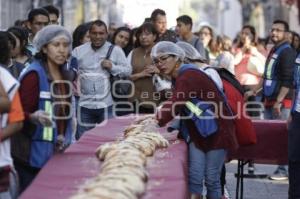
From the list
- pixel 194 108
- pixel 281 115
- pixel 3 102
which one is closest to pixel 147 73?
pixel 281 115

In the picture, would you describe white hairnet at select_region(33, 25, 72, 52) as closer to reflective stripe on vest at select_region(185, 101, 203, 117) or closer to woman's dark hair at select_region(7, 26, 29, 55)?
reflective stripe on vest at select_region(185, 101, 203, 117)

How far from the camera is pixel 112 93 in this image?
12.0 m

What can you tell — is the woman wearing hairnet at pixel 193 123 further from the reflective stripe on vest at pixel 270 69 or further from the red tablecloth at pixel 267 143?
the reflective stripe on vest at pixel 270 69

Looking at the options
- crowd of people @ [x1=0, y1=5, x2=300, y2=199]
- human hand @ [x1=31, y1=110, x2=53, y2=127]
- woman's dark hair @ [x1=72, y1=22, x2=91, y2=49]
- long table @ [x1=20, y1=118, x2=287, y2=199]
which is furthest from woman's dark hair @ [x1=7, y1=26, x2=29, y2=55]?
human hand @ [x1=31, y1=110, x2=53, y2=127]

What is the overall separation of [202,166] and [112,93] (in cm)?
364

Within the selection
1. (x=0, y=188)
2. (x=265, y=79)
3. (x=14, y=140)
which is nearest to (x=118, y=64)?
(x=265, y=79)

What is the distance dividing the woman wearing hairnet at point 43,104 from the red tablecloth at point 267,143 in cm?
335

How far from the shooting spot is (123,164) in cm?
682

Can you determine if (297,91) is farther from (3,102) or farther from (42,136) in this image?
(3,102)

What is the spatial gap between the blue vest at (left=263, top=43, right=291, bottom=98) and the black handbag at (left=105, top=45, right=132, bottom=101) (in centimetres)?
189

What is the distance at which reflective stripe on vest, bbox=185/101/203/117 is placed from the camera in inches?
329

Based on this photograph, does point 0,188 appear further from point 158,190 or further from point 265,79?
point 265,79

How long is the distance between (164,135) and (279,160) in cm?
170

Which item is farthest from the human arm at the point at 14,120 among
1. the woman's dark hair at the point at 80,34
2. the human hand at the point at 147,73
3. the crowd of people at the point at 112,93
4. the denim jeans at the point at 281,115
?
the denim jeans at the point at 281,115
